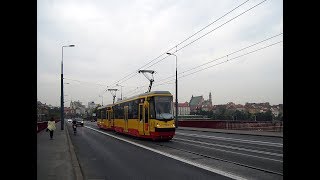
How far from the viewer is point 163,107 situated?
23.4 metres

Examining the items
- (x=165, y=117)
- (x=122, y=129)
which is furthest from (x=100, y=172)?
(x=122, y=129)

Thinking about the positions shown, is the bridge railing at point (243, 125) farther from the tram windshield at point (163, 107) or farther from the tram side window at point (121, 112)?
the tram side window at point (121, 112)

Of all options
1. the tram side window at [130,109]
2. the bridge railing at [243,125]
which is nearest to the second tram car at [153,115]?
the tram side window at [130,109]

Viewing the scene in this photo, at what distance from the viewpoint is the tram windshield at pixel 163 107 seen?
75.7ft

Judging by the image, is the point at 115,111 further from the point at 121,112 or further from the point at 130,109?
the point at 130,109

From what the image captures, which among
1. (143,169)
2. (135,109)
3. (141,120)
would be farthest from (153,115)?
(143,169)

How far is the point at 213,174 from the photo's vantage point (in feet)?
34.2

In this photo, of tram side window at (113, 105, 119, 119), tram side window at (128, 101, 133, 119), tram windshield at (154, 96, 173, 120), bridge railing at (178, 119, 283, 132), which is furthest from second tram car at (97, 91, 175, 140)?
bridge railing at (178, 119, 283, 132)

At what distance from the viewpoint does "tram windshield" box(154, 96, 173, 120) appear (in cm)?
2308

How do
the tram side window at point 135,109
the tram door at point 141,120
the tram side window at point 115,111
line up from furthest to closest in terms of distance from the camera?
the tram side window at point 115,111 → the tram side window at point 135,109 → the tram door at point 141,120

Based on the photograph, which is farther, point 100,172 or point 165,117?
point 165,117

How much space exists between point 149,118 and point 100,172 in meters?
12.2
